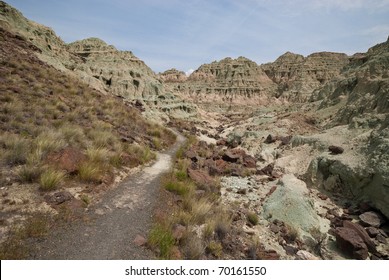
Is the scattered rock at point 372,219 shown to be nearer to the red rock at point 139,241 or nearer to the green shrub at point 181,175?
the green shrub at point 181,175

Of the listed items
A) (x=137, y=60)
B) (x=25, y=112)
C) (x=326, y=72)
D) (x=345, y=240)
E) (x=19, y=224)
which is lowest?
(x=345, y=240)

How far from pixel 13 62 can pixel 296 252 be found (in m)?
19.0

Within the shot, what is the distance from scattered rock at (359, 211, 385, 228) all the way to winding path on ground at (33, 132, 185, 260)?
6786 mm

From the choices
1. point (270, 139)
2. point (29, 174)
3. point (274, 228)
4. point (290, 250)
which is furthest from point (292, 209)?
point (270, 139)

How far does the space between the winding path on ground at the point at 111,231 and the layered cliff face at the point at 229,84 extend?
277ft

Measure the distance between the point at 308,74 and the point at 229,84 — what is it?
31860 mm

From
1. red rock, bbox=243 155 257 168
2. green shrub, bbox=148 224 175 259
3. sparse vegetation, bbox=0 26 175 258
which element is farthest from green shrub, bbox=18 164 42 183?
red rock, bbox=243 155 257 168

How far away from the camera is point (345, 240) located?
6.08 m

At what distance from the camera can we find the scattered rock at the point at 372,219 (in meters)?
7.22

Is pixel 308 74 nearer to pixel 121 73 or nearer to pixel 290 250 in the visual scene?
pixel 121 73

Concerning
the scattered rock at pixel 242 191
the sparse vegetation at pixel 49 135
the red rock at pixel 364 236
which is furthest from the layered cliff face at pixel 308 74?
the red rock at pixel 364 236

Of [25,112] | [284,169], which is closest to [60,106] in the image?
→ [25,112]
